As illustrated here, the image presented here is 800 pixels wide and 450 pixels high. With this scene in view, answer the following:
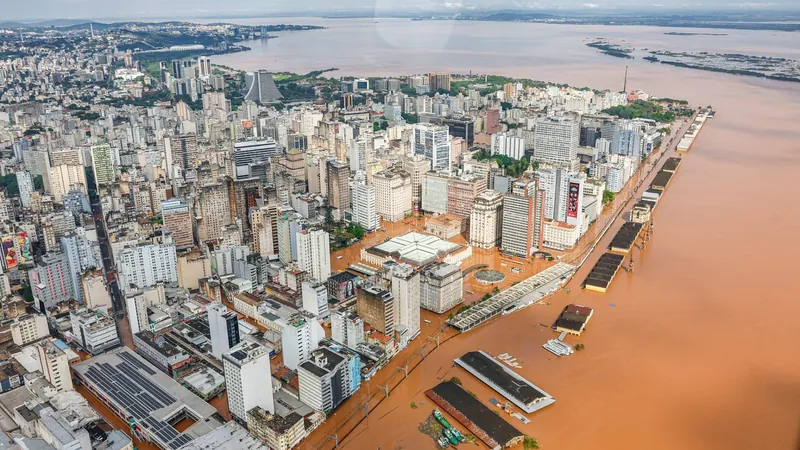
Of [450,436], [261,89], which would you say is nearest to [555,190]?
[450,436]

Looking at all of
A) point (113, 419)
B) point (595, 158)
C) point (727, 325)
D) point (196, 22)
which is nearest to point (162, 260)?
point (113, 419)

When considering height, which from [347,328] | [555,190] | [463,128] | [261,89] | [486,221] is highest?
[261,89]

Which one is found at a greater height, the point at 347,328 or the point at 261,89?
the point at 261,89

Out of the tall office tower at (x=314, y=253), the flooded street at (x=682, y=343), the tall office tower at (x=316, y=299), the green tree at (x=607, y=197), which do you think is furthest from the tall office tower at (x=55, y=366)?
the green tree at (x=607, y=197)

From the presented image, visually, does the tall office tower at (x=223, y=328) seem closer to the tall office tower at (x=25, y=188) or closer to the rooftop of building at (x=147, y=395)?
the rooftop of building at (x=147, y=395)

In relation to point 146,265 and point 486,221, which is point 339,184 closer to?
point 486,221
